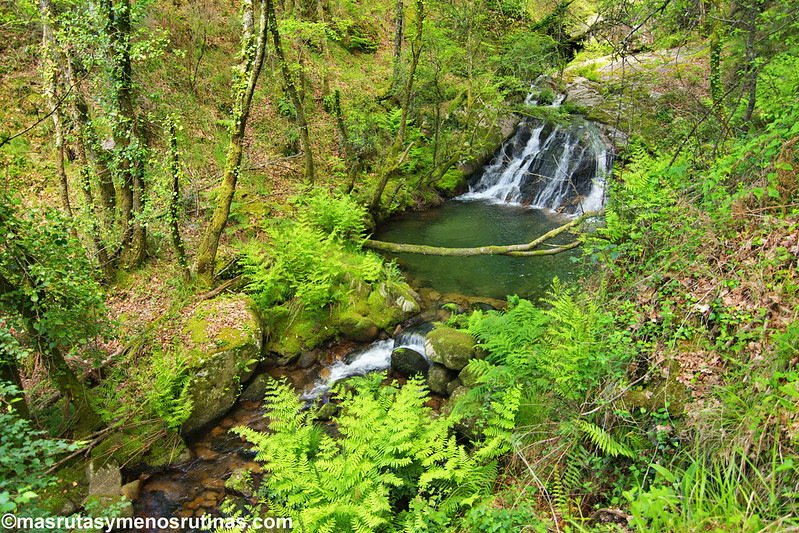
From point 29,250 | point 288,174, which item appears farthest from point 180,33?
point 29,250

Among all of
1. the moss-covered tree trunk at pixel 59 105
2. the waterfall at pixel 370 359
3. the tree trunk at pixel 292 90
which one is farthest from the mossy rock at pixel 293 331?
the tree trunk at pixel 292 90

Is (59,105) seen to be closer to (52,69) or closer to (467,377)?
(52,69)

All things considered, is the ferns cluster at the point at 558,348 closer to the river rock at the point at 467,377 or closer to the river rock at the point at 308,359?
the river rock at the point at 467,377

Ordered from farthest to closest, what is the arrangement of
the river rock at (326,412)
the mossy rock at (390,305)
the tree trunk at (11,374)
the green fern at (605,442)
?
the mossy rock at (390,305) < the river rock at (326,412) < the tree trunk at (11,374) < the green fern at (605,442)

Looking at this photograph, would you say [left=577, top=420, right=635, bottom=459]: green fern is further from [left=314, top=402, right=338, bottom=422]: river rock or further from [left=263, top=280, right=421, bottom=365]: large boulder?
[left=263, top=280, right=421, bottom=365]: large boulder

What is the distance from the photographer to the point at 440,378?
6.27 meters

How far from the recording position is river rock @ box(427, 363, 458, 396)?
6.20 metres

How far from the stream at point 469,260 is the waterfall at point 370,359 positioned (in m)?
0.02

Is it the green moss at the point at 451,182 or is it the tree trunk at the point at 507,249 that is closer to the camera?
the tree trunk at the point at 507,249

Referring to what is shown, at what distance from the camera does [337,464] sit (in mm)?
3758

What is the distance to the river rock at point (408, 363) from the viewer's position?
22.0 feet

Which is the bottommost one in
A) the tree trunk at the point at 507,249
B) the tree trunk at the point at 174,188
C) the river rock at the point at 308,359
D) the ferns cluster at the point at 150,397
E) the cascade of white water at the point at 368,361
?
the cascade of white water at the point at 368,361

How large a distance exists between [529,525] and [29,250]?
514 centimetres

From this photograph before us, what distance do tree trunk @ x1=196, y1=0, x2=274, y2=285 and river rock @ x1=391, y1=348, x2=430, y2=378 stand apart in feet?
12.7
